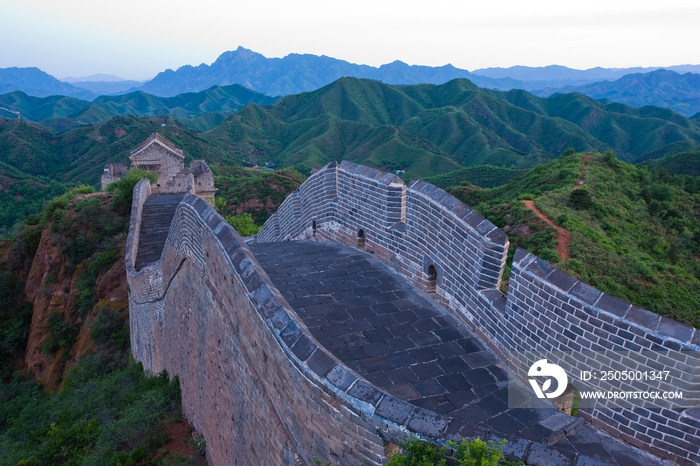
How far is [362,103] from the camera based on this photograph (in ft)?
331

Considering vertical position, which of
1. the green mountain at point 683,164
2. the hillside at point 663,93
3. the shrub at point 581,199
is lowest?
the hillside at point 663,93

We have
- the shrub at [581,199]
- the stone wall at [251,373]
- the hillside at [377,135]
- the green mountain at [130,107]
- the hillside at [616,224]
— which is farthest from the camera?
the green mountain at [130,107]

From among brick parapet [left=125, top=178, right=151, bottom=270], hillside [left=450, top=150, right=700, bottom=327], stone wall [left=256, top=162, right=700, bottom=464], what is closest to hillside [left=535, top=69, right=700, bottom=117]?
hillside [left=450, top=150, right=700, bottom=327]

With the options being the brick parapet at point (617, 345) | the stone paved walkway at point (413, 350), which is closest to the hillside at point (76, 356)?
the stone paved walkway at point (413, 350)

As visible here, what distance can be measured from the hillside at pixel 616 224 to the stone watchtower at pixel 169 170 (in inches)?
486

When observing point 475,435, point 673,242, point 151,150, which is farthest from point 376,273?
point 151,150

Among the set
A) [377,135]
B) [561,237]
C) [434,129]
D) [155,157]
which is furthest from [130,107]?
[561,237]

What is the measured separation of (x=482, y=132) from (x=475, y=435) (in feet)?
249

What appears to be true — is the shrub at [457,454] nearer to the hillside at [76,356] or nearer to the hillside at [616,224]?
the hillside at [76,356]

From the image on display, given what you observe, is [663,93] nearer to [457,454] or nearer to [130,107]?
[130,107]

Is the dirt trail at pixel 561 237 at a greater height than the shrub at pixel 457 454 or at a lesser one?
lesser

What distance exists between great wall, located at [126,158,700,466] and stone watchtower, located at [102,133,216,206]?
43.5 feet

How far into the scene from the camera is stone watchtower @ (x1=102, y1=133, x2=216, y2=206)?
19469 mm

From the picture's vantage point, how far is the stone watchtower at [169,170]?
19469mm
